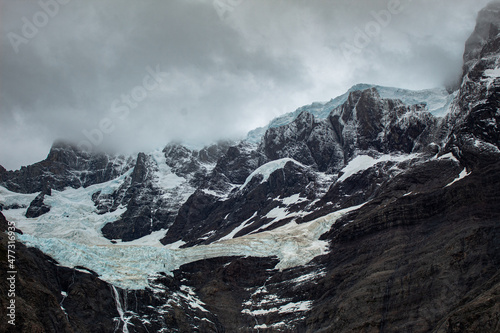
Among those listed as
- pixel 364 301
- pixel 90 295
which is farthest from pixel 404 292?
pixel 90 295

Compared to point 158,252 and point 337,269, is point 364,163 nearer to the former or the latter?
point 337,269

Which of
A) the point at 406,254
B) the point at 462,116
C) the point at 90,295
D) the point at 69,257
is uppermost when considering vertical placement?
the point at 462,116

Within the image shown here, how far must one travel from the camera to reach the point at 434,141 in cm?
17238

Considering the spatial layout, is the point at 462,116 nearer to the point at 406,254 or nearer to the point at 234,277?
the point at 406,254

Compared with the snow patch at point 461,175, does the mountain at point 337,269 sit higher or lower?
lower

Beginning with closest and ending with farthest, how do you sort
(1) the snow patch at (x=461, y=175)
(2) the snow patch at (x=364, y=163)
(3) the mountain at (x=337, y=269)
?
1. (3) the mountain at (x=337, y=269)
2. (1) the snow patch at (x=461, y=175)
3. (2) the snow patch at (x=364, y=163)

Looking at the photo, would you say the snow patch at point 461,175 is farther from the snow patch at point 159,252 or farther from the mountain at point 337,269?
the snow patch at point 159,252

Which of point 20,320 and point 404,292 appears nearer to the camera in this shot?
point 20,320

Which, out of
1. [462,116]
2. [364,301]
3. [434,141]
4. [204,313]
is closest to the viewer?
[364,301]

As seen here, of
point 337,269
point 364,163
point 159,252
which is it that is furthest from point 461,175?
point 159,252

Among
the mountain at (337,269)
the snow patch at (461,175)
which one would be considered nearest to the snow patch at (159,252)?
the mountain at (337,269)

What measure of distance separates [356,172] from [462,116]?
45.5m

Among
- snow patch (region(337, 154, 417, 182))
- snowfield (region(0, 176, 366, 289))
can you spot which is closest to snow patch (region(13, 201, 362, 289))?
snowfield (region(0, 176, 366, 289))

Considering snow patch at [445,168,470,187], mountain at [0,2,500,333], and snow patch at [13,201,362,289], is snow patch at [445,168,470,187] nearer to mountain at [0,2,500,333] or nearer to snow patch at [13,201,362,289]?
mountain at [0,2,500,333]
